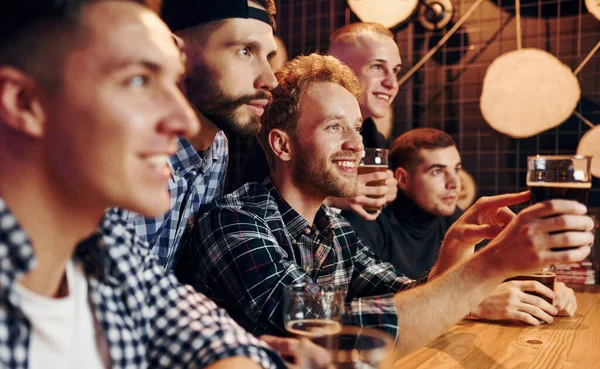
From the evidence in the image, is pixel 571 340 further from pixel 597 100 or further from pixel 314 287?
pixel 597 100

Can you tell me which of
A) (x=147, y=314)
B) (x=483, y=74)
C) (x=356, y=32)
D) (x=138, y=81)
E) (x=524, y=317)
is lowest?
(x=524, y=317)

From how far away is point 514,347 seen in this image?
134 cm

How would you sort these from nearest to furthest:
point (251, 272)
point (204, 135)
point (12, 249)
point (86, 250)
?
point (12, 249) < point (86, 250) < point (251, 272) < point (204, 135)

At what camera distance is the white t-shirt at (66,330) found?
2.38 ft

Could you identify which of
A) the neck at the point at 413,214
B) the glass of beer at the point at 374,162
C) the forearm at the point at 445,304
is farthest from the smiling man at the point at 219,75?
the neck at the point at 413,214

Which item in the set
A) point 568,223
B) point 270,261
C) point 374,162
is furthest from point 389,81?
point 568,223

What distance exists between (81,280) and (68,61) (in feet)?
1.10

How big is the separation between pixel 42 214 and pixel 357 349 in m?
0.46

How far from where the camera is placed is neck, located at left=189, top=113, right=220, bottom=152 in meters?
1.74

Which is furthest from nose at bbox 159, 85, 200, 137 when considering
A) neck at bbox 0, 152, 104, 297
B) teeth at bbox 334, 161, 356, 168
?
teeth at bbox 334, 161, 356, 168

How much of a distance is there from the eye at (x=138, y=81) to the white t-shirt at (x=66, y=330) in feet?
0.98

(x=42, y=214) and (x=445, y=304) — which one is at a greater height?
(x=42, y=214)

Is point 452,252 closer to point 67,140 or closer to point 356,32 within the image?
point 67,140

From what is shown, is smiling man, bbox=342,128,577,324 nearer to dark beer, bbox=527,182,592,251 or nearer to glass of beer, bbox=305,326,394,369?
dark beer, bbox=527,182,592,251
